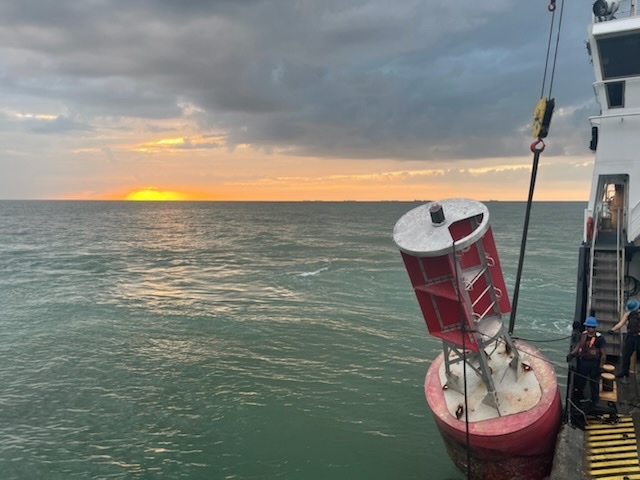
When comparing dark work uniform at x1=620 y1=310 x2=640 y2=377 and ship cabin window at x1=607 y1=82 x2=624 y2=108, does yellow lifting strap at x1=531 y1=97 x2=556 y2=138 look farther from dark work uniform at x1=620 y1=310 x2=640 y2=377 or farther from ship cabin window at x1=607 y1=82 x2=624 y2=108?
ship cabin window at x1=607 y1=82 x2=624 y2=108

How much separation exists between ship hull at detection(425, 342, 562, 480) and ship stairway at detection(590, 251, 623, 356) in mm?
3614

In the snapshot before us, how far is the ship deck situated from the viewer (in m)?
7.47

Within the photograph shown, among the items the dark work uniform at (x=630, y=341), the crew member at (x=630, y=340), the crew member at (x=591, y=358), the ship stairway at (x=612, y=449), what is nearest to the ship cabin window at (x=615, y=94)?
the crew member at (x=630, y=340)

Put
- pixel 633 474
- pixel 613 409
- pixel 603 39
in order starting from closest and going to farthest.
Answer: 1. pixel 633 474
2. pixel 613 409
3. pixel 603 39

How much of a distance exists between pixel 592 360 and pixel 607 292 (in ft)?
15.2

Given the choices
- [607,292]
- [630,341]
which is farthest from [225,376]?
[607,292]

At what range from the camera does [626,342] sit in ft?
32.6

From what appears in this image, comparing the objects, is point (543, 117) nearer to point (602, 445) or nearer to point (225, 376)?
point (602, 445)

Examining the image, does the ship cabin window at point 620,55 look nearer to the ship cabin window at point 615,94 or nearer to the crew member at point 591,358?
the ship cabin window at point 615,94

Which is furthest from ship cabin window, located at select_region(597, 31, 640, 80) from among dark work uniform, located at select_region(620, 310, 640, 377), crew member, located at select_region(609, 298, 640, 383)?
dark work uniform, located at select_region(620, 310, 640, 377)

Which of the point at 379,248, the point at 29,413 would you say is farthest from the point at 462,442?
the point at 379,248

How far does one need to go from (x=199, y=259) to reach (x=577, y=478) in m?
41.7

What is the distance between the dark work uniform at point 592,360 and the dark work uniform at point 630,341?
1.16 m

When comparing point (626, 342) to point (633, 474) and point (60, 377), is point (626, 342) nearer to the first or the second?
point (633, 474)
